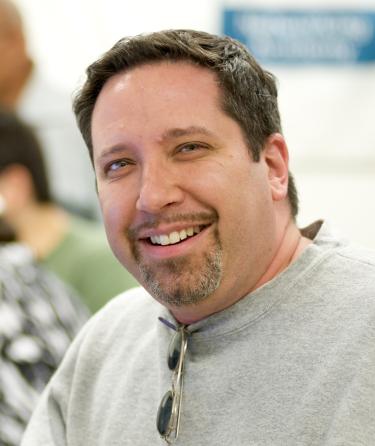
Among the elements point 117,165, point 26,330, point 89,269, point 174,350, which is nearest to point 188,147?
point 117,165

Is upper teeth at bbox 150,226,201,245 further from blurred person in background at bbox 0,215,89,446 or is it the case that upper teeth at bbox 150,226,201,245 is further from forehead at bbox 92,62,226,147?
blurred person in background at bbox 0,215,89,446

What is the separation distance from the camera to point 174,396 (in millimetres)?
A: 1225

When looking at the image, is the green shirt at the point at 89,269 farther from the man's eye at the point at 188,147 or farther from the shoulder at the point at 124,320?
the man's eye at the point at 188,147

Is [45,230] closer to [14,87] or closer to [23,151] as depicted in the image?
[23,151]

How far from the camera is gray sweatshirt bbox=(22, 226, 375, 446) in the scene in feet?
3.51

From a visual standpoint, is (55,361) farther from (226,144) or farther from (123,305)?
(226,144)

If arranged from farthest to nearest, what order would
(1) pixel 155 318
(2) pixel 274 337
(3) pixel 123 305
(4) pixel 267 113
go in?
1. (3) pixel 123 305
2. (1) pixel 155 318
3. (4) pixel 267 113
4. (2) pixel 274 337

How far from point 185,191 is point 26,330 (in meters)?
0.99

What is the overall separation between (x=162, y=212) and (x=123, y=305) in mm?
411

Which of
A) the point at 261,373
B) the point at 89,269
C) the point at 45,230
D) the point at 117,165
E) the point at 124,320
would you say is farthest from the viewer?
the point at 45,230

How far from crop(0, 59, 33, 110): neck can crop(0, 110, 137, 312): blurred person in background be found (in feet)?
3.54

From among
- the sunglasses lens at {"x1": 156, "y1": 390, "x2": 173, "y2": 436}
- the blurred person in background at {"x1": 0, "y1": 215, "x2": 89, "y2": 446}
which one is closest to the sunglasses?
the sunglasses lens at {"x1": 156, "y1": 390, "x2": 173, "y2": 436}

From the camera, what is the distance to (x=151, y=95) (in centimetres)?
119

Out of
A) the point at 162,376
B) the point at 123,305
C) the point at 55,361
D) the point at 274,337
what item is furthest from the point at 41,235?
the point at 274,337
